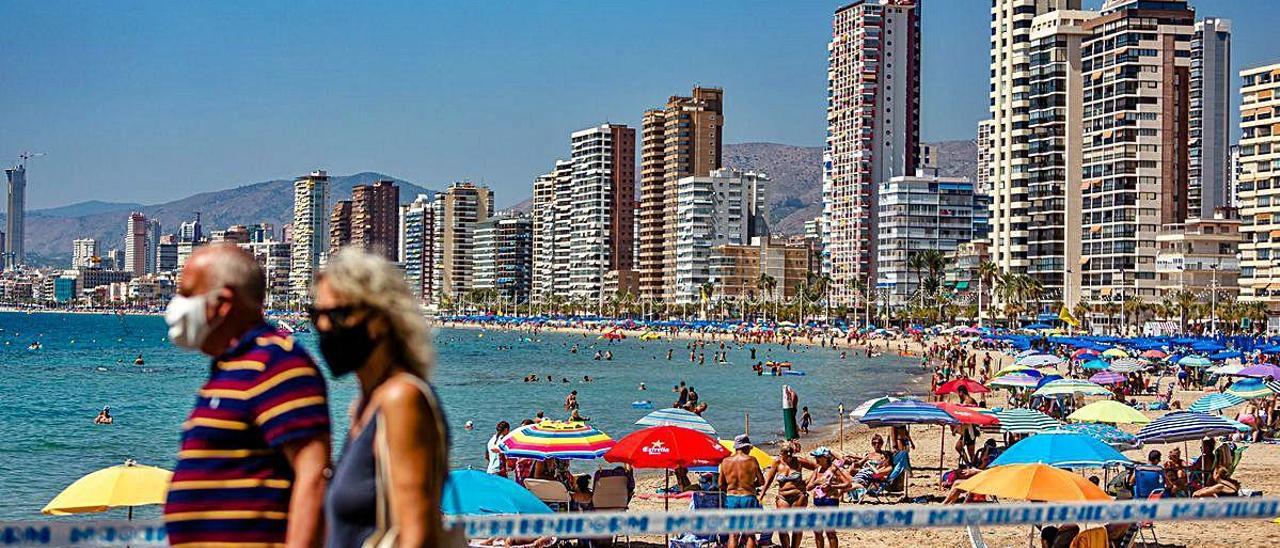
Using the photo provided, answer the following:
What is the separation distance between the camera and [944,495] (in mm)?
19672

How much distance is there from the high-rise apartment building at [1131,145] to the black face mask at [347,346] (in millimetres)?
111175

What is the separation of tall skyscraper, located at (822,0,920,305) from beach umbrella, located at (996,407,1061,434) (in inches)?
5557

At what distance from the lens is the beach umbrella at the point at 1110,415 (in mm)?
21109

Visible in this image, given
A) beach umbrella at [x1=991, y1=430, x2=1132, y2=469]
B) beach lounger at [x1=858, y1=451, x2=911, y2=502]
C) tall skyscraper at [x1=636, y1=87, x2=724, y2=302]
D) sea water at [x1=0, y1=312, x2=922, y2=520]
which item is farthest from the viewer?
tall skyscraper at [x1=636, y1=87, x2=724, y2=302]

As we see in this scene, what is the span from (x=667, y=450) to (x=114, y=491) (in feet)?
21.1

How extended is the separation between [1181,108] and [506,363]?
2551 inches

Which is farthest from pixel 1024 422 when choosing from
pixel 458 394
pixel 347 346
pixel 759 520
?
pixel 458 394

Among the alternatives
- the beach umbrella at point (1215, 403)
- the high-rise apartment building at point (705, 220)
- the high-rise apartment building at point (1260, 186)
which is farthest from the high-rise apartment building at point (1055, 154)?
the beach umbrella at point (1215, 403)

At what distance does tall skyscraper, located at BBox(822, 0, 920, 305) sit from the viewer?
164m

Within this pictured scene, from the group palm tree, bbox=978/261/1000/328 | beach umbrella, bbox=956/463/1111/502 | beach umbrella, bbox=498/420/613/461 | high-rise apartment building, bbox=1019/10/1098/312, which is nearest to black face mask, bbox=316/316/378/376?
beach umbrella, bbox=956/463/1111/502

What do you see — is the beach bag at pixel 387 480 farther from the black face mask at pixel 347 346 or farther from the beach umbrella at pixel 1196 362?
the beach umbrella at pixel 1196 362

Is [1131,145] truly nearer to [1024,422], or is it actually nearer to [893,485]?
[1024,422]

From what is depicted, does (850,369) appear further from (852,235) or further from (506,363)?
(852,235)

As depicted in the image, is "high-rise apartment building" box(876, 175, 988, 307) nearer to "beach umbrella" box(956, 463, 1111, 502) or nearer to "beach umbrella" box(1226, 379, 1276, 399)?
"beach umbrella" box(1226, 379, 1276, 399)
